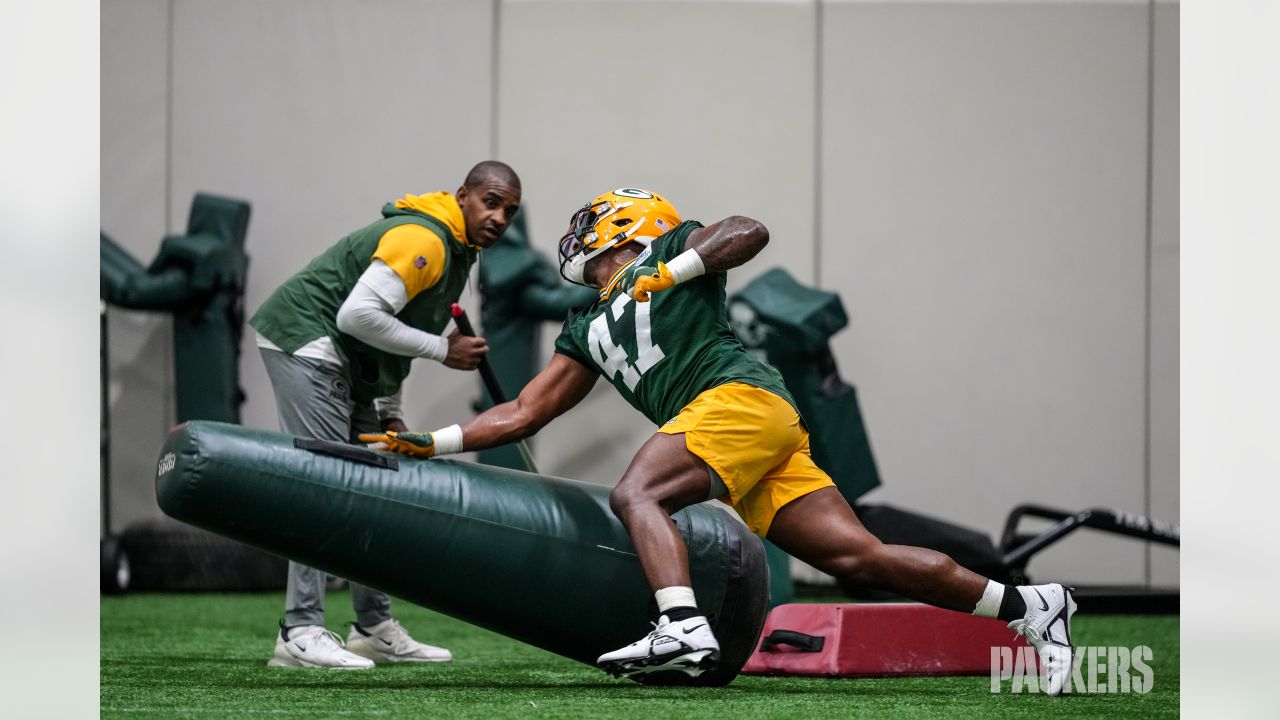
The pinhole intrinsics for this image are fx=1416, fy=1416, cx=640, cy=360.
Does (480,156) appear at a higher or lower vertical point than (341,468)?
higher

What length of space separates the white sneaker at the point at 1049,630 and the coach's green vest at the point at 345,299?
163cm

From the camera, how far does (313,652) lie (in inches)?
132

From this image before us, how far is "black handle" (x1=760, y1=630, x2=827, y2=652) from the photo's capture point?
324 centimetres

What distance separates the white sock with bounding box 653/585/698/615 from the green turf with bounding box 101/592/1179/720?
0.60 ft

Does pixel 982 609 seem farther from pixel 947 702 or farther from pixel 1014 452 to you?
pixel 1014 452

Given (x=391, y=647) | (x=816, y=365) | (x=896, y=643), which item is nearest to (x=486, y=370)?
(x=391, y=647)

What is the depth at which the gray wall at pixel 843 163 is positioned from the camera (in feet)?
21.0

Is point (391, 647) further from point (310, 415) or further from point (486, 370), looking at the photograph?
point (486, 370)

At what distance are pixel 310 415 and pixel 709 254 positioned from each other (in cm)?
123

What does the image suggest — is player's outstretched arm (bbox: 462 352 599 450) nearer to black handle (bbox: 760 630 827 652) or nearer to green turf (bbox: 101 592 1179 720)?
green turf (bbox: 101 592 1179 720)

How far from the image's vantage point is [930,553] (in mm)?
2803
